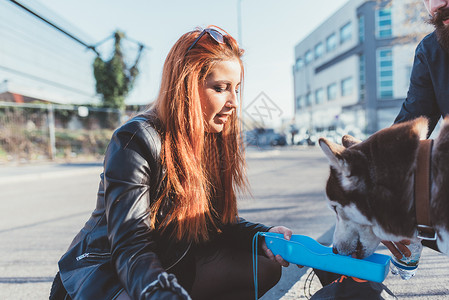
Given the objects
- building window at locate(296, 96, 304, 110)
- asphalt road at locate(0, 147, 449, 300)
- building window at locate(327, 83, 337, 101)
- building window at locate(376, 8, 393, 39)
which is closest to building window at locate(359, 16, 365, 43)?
building window at locate(376, 8, 393, 39)

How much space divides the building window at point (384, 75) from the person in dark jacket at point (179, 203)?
1434 inches

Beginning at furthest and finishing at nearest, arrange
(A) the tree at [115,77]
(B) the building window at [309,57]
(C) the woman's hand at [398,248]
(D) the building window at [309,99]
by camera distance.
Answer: (D) the building window at [309,99], (B) the building window at [309,57], (A) the tree at [115,77], (C) the woman's hand at [398,248]

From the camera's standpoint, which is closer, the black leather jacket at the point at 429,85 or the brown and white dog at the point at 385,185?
the brown and white dog at the point at 385,185

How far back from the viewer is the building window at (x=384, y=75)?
33938 millimetres

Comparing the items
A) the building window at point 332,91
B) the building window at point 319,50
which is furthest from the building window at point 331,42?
the building window at point 332,91

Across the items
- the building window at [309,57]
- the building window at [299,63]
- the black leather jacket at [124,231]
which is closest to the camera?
the black leather jacket at [124,231]

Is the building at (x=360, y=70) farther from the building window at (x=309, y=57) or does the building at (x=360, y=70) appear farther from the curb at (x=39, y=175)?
the curb at (x=39, y=175)

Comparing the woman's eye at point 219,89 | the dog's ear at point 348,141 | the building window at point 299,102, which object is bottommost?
the dog's ear at point 348,141

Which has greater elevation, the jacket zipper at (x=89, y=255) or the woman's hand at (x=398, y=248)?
the jacket zipper at (x=89, y=255)

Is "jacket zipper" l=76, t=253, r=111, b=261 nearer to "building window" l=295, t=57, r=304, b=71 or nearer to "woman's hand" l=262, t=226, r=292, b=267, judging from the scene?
"woman's hand" l=262, t=226, r=292, b=267

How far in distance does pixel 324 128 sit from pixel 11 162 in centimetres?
3415

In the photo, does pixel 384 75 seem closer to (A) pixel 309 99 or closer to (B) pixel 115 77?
(A) pixel 309 99

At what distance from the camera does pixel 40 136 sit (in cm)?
2031

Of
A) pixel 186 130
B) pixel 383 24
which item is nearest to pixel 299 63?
pixel 383 24
